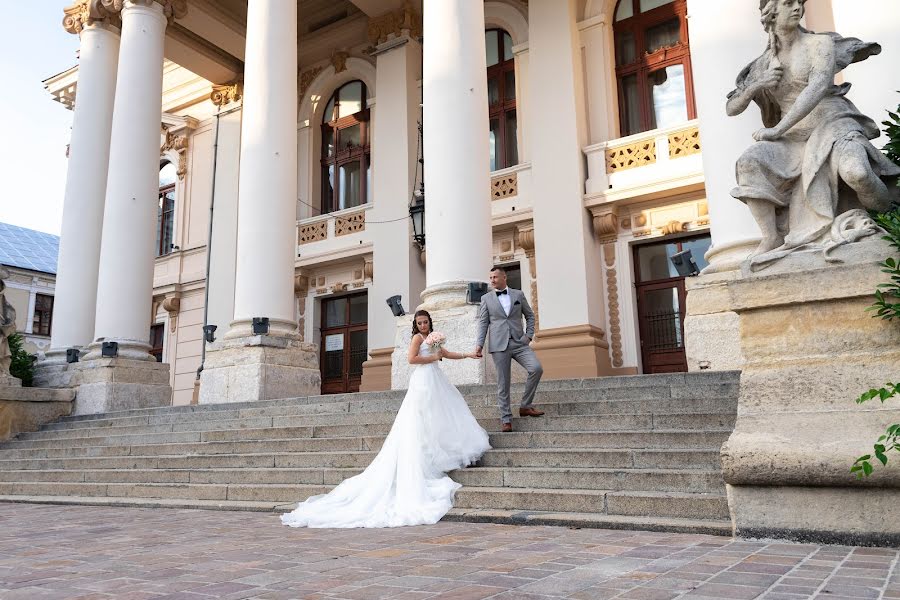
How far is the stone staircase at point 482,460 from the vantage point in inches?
203

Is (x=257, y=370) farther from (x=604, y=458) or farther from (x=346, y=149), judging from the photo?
(x=346, y=149)

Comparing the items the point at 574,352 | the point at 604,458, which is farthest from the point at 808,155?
the point at 574,352

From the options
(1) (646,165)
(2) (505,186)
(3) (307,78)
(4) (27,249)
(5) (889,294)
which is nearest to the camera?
(5) (889,294)

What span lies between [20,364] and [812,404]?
14498 mm

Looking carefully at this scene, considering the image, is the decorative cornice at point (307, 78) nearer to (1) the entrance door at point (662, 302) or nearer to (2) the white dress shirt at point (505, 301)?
(1) the entrance door at point (662, 302)

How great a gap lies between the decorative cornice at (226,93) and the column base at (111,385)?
954 centimetres

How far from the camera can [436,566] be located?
380 cm

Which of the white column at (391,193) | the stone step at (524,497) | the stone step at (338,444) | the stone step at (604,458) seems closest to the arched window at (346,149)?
the white column at (391,193)

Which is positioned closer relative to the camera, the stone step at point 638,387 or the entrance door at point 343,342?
the stone step at point 638,387

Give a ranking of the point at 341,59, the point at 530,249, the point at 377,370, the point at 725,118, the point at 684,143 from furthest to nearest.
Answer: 1. the point at 341,59
2. the point at 377,370
3. the point at 530,249
4. the point at 684,143
5. the point at 725,118

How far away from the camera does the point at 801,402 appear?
4.41m

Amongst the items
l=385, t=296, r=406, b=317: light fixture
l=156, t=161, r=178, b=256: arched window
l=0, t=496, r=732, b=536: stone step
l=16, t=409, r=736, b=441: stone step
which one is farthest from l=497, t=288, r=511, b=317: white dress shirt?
l=156, t=161, r=178, b=256: arched window

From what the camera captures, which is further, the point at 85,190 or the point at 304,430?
the point at 85,190

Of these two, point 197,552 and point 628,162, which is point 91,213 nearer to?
point 628,162
